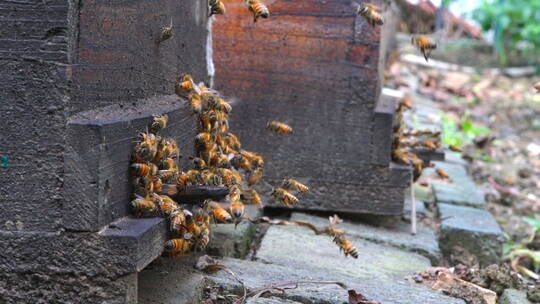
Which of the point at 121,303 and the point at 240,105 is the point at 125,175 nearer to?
the point at 121,303

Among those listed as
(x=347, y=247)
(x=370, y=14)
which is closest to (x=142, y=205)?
(x=347, y=247)

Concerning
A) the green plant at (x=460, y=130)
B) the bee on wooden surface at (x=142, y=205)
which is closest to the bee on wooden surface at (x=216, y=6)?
the bee on wooden surface at (x=142, y=205)

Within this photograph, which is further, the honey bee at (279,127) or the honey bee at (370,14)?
the honey bee at (279,127)

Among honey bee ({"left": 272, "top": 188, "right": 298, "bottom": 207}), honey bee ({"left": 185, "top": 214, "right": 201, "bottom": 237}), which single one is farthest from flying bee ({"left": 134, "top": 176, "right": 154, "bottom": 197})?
honey bee ({"left": 272, "top": 188, "right": 298, "bottom": 207})

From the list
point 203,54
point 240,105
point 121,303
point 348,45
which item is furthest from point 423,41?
point 121,303

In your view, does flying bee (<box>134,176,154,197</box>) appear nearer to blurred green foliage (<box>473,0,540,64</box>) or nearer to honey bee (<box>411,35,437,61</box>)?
honey bee (<box>411,35,437,61</box>)

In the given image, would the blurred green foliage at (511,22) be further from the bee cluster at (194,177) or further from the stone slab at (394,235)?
the bee cluster at (194,177)

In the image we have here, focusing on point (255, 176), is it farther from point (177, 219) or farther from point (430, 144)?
point (430, 144)

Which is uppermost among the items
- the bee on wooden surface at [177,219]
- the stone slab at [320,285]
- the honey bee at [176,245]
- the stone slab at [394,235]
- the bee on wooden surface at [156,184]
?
the bee on wooden surface at [156,184]
